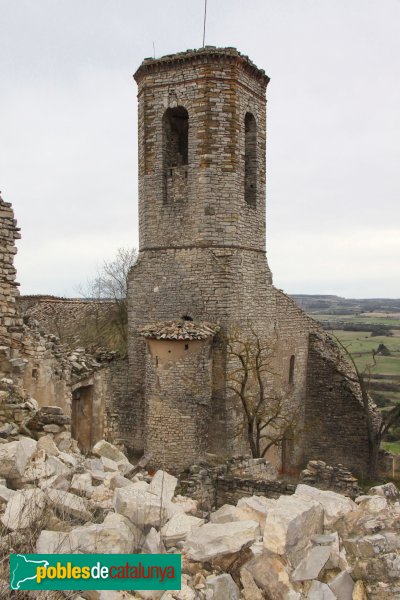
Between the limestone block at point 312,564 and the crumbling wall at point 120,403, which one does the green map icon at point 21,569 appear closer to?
the limestone block at point 312,564

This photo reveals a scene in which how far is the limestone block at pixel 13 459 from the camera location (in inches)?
215

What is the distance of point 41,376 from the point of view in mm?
9914

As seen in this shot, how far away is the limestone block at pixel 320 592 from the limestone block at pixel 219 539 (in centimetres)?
63

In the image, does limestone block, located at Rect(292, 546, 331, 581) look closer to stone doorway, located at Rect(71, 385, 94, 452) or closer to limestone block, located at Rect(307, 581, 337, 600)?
limestone block, located at Rect(307, 581, 337, 600)

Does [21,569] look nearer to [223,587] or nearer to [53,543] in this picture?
A: [53,543]

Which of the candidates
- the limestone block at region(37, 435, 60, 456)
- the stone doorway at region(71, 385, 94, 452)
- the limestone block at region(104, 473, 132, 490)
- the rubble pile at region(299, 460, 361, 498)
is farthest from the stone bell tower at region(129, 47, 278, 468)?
the limestone block at region(104, 473, 132, 490)

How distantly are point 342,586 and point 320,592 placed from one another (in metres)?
0.23

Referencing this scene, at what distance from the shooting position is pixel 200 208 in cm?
1508

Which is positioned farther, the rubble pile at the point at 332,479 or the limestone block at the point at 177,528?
the rubble pile at the point at 332,479

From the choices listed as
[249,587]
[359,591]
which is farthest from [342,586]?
[249,587]

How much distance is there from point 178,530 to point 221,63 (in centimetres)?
1328

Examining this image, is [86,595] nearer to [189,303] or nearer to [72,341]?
[189,303]

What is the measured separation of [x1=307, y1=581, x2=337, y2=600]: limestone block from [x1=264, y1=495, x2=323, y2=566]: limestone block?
287mm

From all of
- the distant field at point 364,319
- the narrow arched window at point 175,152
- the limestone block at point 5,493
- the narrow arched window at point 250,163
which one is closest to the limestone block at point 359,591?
the limestone block at point 5,493
